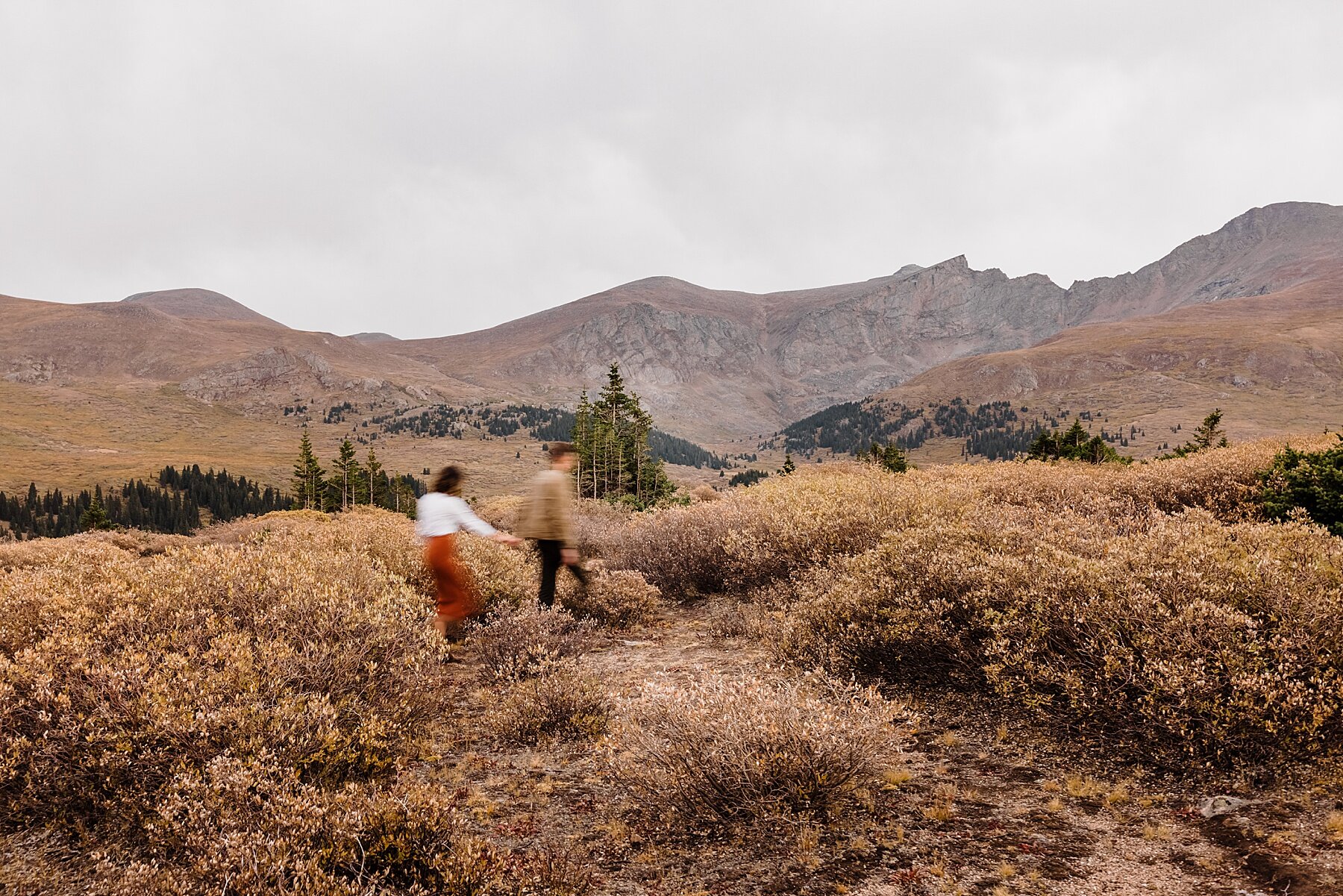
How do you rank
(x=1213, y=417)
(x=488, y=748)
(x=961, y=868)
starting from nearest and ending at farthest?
(x=961, y=868)
(x=488, y=748)
(x=1213, y=417)

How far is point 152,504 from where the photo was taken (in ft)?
421

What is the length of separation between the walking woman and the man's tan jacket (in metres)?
0.74

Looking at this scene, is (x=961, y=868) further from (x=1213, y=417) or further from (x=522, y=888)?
(x=1213, y=417)

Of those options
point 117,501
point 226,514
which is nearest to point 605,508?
point 226,514

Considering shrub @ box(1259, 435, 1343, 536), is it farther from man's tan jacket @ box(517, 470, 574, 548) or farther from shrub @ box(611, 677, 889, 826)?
man's tan jacket @ box(517, 470, 574, 548)

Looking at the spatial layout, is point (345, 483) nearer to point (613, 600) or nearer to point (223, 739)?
point (613, 600)

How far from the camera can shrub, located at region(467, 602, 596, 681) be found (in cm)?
824

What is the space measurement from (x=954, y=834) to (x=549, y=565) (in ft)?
23.3

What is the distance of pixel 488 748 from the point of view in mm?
6852

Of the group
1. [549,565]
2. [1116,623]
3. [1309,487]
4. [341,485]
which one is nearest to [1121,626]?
[1116,623]

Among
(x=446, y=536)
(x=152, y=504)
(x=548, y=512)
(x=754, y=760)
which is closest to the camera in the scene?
(x=754, y=760)

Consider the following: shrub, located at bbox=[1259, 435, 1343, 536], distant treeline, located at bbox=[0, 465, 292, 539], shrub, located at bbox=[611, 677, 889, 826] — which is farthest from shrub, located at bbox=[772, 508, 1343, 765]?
distant treeline, located at bbox=[0, 465, 292, 539]

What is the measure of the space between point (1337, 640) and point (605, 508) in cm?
2720

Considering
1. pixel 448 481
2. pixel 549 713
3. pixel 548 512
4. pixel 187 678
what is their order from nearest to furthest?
pixel 187 678 < pixel 549 713 < pixel 448 481 < pixel 548 512
